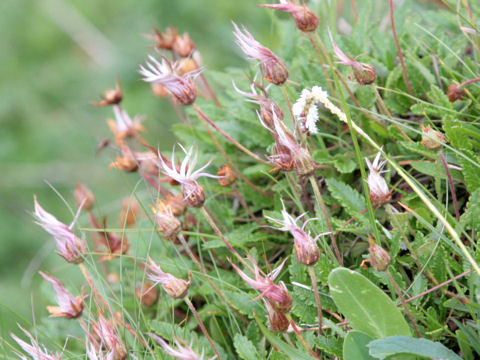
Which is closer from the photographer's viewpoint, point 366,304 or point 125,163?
point 366,304

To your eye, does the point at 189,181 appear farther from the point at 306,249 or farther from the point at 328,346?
the point at 328,346

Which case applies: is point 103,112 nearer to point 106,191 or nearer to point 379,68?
point 106,191

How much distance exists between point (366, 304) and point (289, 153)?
10.7 inches

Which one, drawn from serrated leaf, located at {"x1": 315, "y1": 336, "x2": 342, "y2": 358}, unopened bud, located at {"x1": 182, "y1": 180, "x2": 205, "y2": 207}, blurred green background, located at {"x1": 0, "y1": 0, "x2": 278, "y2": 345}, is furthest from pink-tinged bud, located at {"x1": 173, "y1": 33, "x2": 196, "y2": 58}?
blurred green background, located at {"x1": 0, "y1": 0, "x2": 278, "y2": 345}

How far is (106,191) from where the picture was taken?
12.3ft

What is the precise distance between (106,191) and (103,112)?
60 centimetres

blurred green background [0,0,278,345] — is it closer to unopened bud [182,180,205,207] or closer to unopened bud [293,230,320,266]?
unopened bud [182,180,205,207]

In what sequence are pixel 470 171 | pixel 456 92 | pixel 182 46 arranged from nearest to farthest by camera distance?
pixel 470 171
pixel 456 92
pixel 182 46

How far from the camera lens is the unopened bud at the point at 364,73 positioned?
42.0 inches

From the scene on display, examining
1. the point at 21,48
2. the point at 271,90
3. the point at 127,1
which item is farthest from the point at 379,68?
the point at 21,48

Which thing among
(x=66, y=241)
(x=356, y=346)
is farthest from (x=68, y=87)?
(x=356, y=346)

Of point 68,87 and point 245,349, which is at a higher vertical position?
point 245,349

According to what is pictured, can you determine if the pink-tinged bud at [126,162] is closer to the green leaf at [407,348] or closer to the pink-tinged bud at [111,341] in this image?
the pink-tinged bud at [111,341]

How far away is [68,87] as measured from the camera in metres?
4.21
